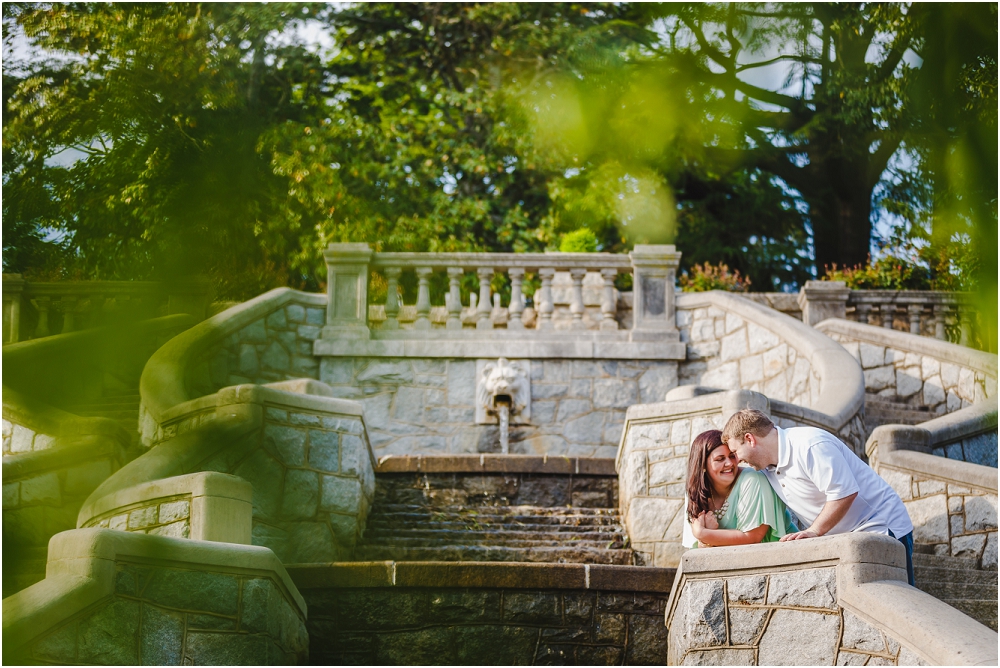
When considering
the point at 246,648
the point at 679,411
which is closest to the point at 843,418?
the point at 679,411

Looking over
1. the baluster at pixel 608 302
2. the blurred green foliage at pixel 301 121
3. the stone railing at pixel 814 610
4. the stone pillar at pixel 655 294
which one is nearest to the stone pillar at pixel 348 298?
the baluster at pixel 608 302

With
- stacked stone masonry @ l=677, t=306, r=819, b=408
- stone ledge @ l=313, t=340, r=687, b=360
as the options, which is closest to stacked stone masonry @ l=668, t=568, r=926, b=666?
stacked stone masonry @ l=677, t=306, r=819, b=408

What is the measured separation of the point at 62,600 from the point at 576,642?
123 inches

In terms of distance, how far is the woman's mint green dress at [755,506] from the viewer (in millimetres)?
4504

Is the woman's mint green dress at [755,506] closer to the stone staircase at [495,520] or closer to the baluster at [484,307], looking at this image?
the stone staircase at [495,520]

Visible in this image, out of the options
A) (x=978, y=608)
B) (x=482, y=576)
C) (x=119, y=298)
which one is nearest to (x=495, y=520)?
(x=482, y=576)

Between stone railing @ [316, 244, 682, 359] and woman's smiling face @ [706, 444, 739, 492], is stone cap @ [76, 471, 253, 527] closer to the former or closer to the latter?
woman's smiling face @ [706, 444, 739, 492]

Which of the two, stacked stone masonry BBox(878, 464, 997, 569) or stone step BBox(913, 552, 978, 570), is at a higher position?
stacked stone masonry BBox(878, 464, 997, 569)

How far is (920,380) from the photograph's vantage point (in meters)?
9.96

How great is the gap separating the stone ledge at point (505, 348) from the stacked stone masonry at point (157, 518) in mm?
5630

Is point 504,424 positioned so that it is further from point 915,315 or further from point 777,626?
point 777,626

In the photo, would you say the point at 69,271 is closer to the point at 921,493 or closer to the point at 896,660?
the point at 896,660

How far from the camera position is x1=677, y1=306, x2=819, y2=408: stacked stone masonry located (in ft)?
31.8

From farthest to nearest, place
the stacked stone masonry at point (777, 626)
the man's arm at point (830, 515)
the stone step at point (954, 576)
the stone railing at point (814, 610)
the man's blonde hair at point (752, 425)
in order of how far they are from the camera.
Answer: the stone step at point (954, 576)
the man's blonde hair at point (752, 425)
the man's arm at point (830, 515)
the stacked stone masonry at point (777, 626)
the stone railing at point (814, 610)
